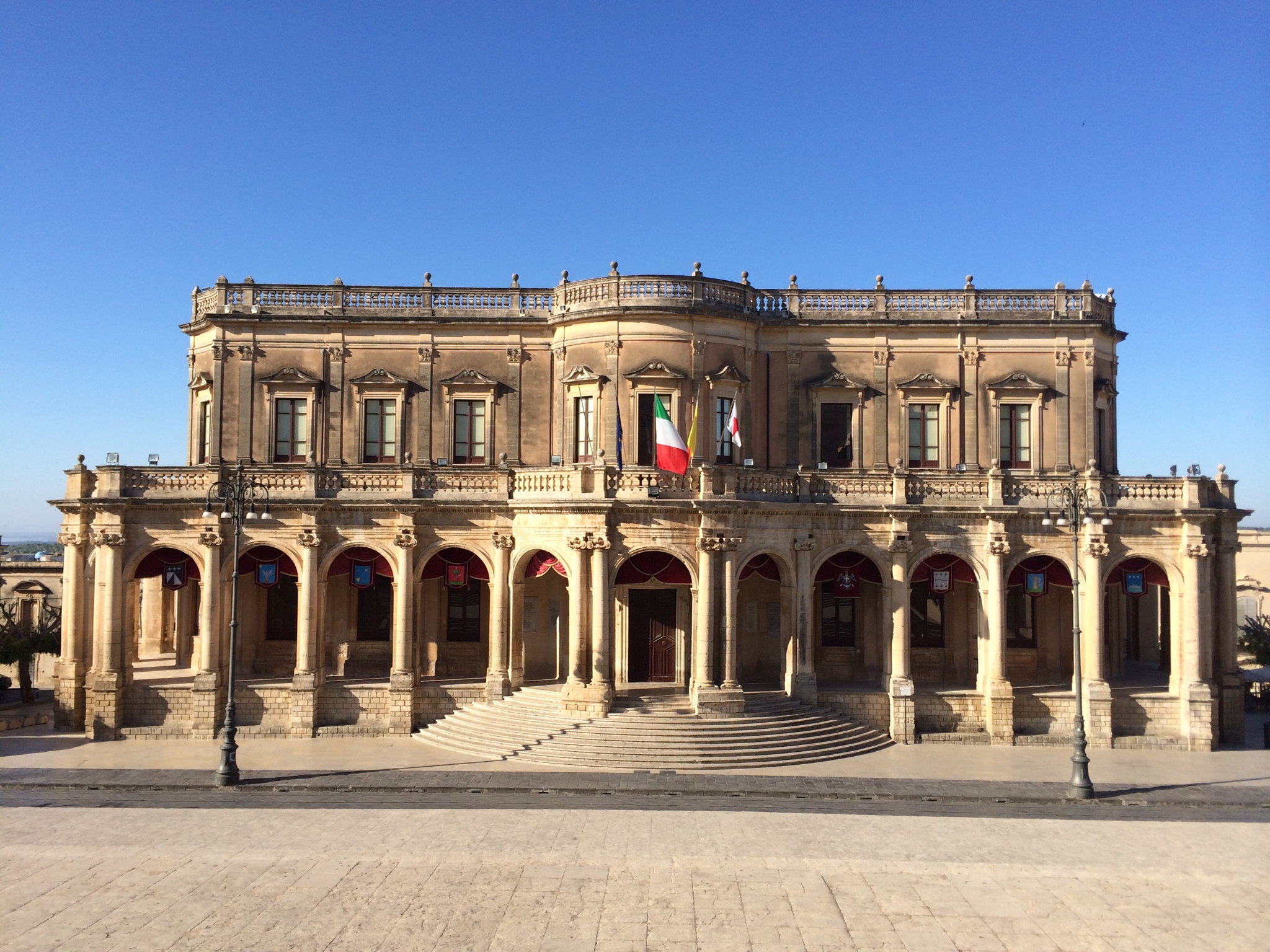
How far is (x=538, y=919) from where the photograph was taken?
56.3ft

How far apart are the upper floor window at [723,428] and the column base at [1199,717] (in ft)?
56.2

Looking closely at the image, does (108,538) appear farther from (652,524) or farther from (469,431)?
(652,524)

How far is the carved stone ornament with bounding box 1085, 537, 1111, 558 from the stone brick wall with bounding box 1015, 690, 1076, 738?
482cm

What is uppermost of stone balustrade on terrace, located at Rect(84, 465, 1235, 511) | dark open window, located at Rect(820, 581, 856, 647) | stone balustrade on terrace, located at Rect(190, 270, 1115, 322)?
stone balustrade on terrace, located at Rect(190, 270, 1115, 322)

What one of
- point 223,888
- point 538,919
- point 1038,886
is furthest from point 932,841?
point 223,888

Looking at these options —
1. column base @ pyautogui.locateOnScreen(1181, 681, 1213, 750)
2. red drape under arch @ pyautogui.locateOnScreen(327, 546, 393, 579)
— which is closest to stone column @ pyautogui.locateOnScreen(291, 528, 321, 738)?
red drape under arch @ pyautogui.locateOnScreen(327, 546, 393, 579)

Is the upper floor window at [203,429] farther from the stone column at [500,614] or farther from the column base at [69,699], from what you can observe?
the stone column at [500,614]

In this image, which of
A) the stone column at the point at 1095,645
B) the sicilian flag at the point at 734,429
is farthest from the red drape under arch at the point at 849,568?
the stone column at the point at 1095,645

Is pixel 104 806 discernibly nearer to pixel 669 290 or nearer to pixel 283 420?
pixel 283 420

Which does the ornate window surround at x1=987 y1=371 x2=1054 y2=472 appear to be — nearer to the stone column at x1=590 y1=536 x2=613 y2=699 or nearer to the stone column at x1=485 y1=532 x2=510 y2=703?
the stone column at x1=590 y1=536 x2=613 y2=699

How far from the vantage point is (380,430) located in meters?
38.1

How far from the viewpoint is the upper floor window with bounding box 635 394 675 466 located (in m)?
35.6

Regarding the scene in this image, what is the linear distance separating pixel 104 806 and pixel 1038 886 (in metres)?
21.4

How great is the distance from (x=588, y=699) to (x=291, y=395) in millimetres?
16820
